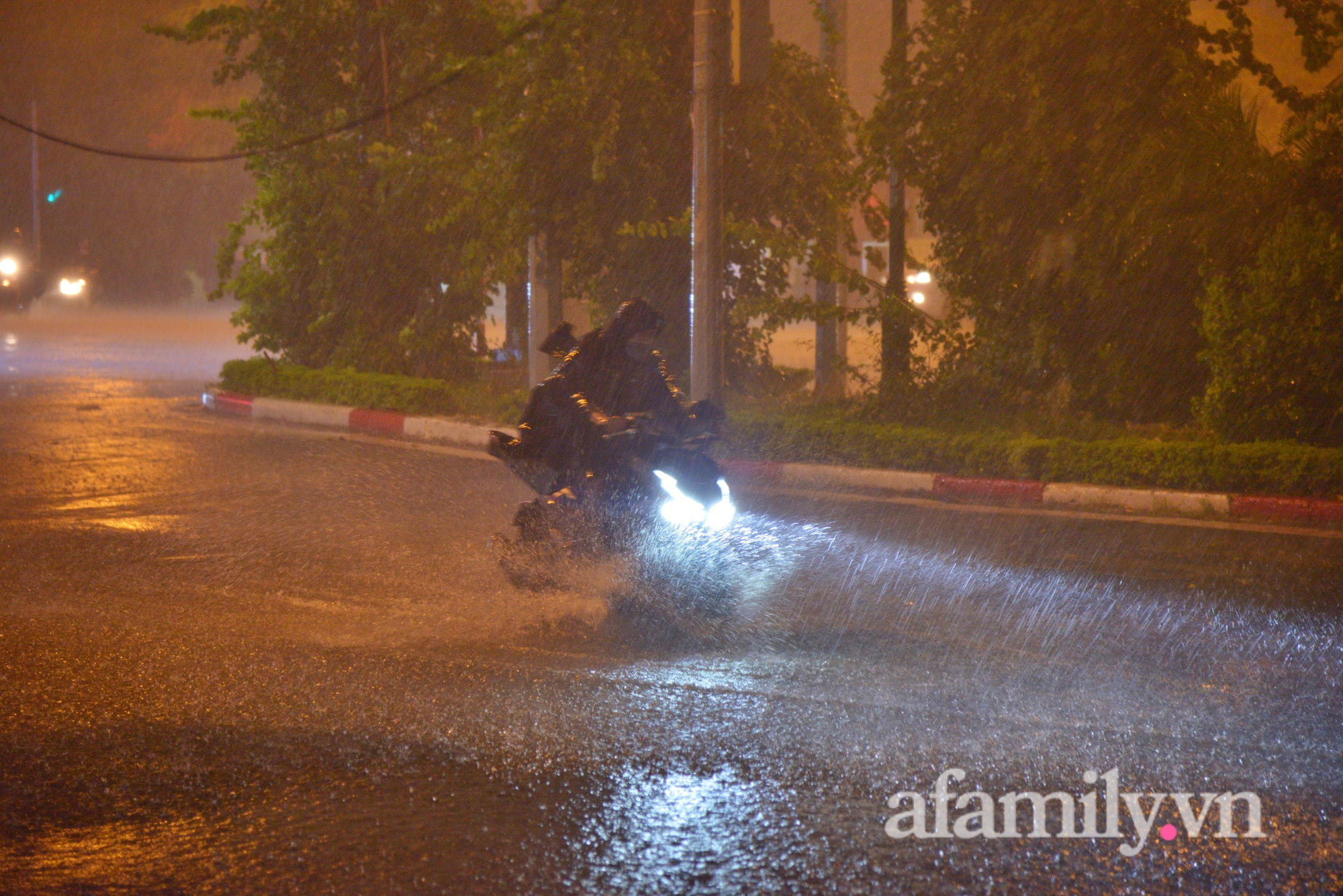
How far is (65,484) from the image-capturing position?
9797 mm

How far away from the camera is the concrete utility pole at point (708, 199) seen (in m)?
10.8

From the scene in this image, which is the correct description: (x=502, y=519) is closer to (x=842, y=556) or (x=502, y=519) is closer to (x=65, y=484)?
(x=842, y=556)

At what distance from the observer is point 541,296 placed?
47.4 ft

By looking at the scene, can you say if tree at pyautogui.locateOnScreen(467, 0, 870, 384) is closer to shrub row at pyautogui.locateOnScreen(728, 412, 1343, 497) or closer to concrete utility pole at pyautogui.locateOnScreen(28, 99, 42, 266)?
shrub row at pyautogui.locateOnScreen(728, 412, 1343, 497)

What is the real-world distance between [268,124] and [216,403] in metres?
3.84

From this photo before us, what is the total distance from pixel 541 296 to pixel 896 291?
4075 millimetres

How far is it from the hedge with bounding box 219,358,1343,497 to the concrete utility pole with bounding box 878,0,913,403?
35.5 inches

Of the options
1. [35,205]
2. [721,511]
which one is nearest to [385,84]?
[721,511]

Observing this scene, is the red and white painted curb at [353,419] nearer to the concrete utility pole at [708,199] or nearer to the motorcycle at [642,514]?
the concrete utility pole at [708,199]

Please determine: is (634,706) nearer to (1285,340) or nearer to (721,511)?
(721,511)

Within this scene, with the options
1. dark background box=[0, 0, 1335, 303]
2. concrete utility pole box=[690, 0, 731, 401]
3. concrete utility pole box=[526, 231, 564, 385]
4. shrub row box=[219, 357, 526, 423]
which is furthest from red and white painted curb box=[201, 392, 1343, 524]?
dark background box=[0, 0, 1335, 303]

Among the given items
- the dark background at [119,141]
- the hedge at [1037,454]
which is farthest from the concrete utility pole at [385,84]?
the dark background at [119,141]

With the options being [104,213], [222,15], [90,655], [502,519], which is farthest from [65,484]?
[104,213]

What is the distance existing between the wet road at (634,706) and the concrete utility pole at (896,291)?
4404mm
